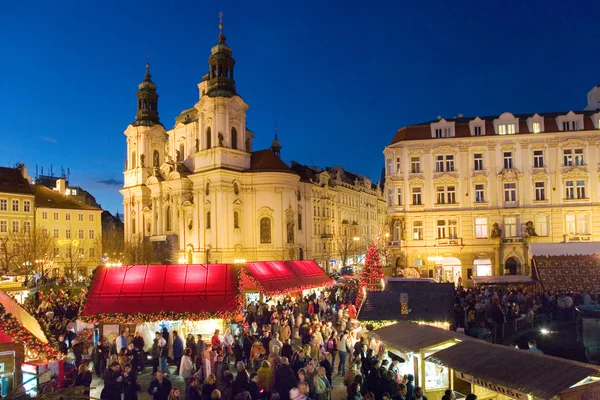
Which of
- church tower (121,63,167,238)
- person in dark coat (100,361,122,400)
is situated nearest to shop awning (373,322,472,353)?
person in dark coat (100,361,122,400)

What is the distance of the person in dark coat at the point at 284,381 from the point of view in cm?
1202

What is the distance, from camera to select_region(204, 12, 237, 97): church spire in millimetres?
58406

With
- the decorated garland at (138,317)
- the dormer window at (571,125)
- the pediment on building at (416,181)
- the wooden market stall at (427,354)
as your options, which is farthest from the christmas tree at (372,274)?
the dormer window at (571,125)

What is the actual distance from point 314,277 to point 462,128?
18.0 metres

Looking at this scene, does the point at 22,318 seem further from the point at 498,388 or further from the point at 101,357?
the point at 498,388

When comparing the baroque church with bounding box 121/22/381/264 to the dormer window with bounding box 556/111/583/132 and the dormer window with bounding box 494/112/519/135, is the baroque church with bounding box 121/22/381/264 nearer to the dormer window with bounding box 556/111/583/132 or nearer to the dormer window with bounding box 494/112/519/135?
the dormer window with bounding box 494/112/519/135

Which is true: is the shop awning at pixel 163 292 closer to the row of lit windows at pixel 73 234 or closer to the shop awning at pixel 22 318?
the shop awning at pixel 22 318

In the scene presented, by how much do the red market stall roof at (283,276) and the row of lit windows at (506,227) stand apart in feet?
35.7

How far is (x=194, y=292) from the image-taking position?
21.2m

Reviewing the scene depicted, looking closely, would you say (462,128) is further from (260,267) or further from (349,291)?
(260,267)

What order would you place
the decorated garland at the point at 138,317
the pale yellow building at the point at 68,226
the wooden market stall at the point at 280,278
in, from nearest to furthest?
1. the decorated garland at the point at 138,317
2. the wooden market stall at the point at 280,278
3. the pale yellow building at the point at 68,226

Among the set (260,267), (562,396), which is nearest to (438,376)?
(562,396)

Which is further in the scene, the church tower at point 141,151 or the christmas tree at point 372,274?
the church tower at point 141,151

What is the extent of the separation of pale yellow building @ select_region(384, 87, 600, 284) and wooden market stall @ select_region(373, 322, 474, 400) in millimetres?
28808
